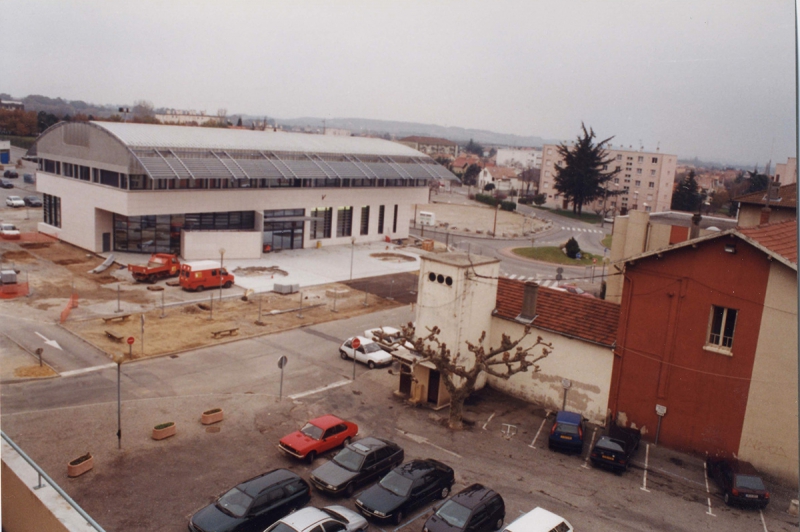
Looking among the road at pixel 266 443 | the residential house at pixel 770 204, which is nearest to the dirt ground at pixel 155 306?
the road at pixel 266 443

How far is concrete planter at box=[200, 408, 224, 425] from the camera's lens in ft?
35.8

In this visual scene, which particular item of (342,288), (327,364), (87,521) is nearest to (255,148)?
(342,288)

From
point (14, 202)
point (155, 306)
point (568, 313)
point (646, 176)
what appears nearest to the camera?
point (646, 176)

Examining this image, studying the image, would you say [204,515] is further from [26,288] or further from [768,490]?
[26,288]

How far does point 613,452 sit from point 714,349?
2466 millimetres

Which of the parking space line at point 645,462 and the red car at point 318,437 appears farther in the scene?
the red car at point 318,437

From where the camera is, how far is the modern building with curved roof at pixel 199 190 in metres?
24.0

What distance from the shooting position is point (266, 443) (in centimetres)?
1045

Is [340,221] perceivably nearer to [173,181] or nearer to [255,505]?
[173,181]

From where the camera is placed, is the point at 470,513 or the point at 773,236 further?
the point at 773,236

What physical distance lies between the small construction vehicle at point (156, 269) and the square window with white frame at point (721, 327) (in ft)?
59.0

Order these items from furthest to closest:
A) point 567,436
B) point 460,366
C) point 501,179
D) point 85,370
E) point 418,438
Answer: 1. point 501,179
2. point 85,370
3. point 460,366
4. point 418,438
5. point 567,436

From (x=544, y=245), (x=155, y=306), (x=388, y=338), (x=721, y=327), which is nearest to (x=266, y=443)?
(x=388, y=338)

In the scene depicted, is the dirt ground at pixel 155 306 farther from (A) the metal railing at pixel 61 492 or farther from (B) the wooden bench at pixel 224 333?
(A) the metal railing at pixel 61 492
